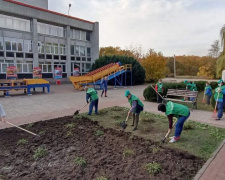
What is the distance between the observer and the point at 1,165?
13.3ft

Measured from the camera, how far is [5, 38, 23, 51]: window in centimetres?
2339

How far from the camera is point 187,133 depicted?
19.0ft

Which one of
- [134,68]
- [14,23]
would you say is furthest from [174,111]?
Answer: [14,23]

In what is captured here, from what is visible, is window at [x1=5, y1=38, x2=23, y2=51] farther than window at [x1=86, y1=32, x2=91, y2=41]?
No

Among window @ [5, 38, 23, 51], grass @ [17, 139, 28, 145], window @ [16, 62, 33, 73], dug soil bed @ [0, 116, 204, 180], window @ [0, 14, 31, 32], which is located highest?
window @ [0, 14, 31, 32]

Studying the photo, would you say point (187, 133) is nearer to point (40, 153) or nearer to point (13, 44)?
point (40, 153)

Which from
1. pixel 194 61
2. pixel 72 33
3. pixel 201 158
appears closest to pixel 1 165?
pixel 201 158

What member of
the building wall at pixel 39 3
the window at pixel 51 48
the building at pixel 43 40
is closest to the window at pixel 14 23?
the building at pixel 43 40

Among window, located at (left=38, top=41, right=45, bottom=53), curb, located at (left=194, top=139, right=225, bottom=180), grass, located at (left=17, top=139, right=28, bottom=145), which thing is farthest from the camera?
window, located at (left=38, top=41, right=45, bottom=53)

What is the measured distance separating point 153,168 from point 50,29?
93.0 ft

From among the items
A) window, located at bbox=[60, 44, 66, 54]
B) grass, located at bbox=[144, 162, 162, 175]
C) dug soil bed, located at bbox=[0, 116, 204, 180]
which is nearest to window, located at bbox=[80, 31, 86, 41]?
window, located at bbox=[60, 44, 66, 54]

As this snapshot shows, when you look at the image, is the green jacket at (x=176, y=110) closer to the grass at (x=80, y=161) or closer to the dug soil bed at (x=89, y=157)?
the dug soil bed at (x=89, y=157)

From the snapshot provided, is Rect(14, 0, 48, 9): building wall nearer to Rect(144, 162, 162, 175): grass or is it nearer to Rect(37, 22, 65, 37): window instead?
Rect(37, 22, 65, 37): window

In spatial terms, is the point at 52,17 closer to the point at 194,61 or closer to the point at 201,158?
the point at 201,158
